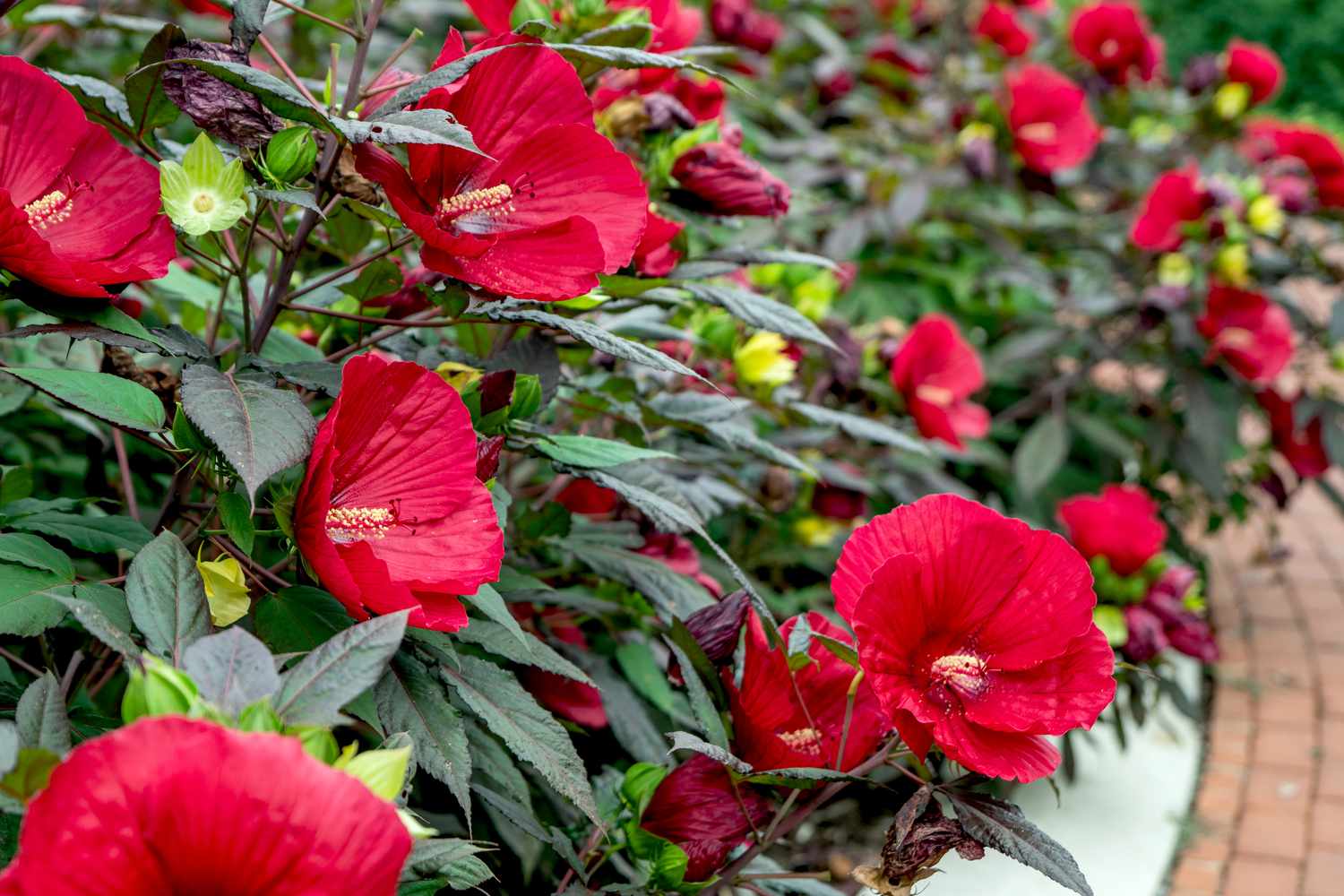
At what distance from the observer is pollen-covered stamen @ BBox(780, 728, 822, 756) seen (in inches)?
37.9

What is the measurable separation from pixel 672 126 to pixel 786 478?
578 mm

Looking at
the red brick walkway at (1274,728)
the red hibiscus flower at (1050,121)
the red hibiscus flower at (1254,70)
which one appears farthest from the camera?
the red hibiscus flower at (1254,70)

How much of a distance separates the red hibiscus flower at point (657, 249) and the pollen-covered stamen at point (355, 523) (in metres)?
Answer: 0.33

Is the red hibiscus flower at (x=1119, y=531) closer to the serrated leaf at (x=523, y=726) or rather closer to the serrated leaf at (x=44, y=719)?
the serrated leaf at (x=523, y=726)

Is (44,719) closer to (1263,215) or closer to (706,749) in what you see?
(706,749)

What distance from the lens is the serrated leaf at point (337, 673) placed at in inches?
24.2

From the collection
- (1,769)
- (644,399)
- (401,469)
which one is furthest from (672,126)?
(1,769)

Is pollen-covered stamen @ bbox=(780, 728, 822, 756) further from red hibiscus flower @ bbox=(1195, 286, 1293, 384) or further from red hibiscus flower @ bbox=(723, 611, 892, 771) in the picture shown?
red hibiscus flower @ bbox=(1195, 286, 1293, 384)

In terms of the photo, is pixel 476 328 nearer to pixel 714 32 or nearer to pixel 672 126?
pixel 672 126

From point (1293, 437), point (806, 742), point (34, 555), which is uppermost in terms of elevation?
point (34, 555)

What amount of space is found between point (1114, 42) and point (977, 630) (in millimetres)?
2532

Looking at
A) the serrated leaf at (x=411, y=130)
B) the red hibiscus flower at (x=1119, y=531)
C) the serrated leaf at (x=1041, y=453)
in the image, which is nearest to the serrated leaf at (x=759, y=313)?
the serrated leaf at (x=411, y=130)

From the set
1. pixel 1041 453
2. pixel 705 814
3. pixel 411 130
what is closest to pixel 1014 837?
pixel 705 814

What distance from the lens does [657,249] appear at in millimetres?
1097
